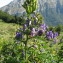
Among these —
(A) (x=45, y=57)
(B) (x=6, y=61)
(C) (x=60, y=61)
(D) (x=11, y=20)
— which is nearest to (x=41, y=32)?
(A) (x=45, y=57)

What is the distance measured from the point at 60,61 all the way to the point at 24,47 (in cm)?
153

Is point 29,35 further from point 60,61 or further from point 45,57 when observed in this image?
point 60,61

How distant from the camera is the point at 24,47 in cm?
573

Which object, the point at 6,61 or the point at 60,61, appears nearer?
the point at 6,61

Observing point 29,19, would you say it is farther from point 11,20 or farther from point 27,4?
point 11,20

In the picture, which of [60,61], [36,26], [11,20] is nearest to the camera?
[36,26]

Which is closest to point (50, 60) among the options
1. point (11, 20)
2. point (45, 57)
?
point (45, 57)

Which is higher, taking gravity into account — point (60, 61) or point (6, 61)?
point (6, 61)

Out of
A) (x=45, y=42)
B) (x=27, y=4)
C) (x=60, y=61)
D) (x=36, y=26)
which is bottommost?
(x=60, y=61)

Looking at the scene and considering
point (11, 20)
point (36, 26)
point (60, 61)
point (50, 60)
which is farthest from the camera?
point (11, 20)

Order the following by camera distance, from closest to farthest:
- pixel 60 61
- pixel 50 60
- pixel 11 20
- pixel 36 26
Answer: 1. pixel 36 26
2. pixel 50 60
3. pixel 60 61
4. pixel 11 20

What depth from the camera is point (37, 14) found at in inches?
219

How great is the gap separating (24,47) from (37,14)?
0.74 meters

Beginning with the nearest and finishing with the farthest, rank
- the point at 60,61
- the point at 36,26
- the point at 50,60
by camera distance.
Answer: the point at 36,26
the point at 50,60
the point at 60,61
